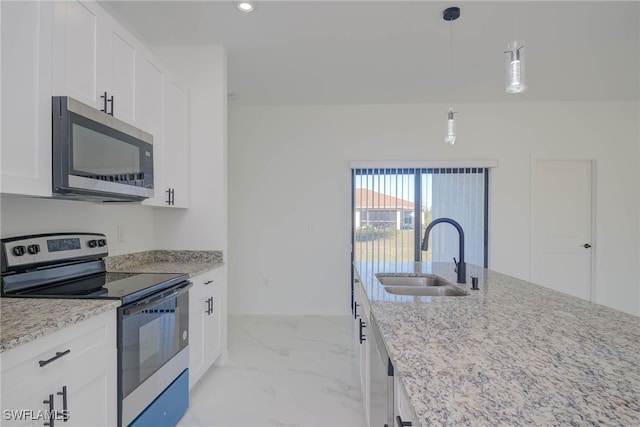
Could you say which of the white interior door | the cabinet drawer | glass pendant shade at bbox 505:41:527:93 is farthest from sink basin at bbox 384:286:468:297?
the white interior door

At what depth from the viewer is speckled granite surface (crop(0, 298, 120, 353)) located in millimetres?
951

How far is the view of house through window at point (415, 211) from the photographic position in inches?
156

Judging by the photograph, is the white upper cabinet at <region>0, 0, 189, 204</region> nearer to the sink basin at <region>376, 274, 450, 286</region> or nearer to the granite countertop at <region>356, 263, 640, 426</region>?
the granite countertop at <region>356, 263, 640, 426</region>

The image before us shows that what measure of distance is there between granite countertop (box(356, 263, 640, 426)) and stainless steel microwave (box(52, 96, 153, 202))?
1.47 metres

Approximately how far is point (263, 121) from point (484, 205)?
10.0ft

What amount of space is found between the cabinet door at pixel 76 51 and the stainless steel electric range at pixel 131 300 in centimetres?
77

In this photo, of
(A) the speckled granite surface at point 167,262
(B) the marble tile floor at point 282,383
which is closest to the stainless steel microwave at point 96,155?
(A) the speckled granite surface at point 167,262

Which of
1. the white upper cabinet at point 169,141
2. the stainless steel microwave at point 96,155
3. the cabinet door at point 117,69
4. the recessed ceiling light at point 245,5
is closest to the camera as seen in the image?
the stainless steel microwave at point 96,155

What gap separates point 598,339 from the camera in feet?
3.02

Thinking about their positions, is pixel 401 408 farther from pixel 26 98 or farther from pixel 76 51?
pixel 76 51

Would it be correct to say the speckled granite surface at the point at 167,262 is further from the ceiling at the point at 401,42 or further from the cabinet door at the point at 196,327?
the ceiling at the point at 401,42

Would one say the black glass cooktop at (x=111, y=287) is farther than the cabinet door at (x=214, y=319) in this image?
No

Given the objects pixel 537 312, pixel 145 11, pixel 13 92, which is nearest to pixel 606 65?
pixel 537 312

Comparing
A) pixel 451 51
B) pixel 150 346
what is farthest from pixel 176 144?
pixel 451 51
